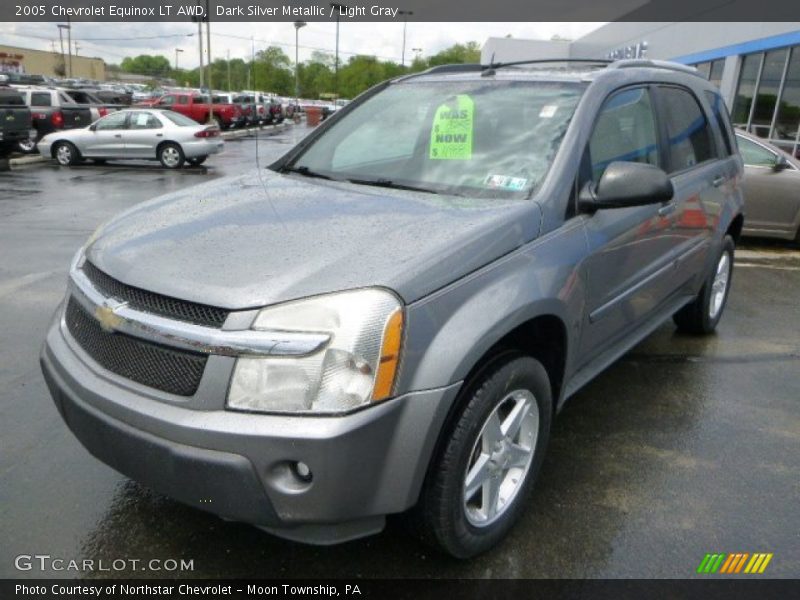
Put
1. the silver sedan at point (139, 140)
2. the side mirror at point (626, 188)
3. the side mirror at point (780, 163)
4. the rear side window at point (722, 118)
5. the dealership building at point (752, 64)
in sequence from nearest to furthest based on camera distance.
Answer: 1. the side mirror at point (626, 188)
2. the rear side window at point (722, 118)
3. the side mirror at point (780, 163)
4. the dealership building at point (752, 64)
5. the silver sedan at point (139, 140)

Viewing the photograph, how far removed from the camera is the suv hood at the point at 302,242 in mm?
2074

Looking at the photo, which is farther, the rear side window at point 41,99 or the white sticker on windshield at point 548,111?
the rear side window at point 41,99

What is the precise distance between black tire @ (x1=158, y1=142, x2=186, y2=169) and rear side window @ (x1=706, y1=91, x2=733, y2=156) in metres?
14.1

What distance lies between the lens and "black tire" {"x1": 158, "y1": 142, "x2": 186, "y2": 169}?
1653cm

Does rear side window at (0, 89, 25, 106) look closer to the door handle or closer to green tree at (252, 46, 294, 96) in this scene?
the door handle

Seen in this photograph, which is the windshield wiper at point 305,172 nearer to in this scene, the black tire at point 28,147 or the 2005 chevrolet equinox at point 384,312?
the 2005 chevrolet equinox at point 384,312

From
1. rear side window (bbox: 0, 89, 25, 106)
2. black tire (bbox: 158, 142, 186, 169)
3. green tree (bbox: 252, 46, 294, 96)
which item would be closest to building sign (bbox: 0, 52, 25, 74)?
green tree (bbox: 252, 46, 294, 96)

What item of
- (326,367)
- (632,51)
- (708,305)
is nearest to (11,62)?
(632,51)

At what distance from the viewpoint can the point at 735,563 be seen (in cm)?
256

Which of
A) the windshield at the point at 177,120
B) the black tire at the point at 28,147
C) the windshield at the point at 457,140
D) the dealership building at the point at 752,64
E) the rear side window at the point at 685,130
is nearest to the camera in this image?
the windshield at the point at 457,140

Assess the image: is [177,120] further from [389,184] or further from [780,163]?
[389,184]

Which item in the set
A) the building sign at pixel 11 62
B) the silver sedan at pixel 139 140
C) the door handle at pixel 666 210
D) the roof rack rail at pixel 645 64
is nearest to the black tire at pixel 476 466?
the door handle at pixel 666 210

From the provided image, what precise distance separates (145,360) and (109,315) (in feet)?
0.73

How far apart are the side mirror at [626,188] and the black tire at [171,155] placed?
15347mm
